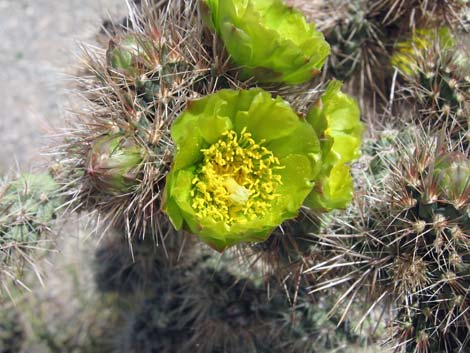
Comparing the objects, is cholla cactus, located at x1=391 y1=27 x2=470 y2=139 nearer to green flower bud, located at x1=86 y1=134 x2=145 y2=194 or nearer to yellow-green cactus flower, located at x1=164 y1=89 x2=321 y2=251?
yellow-green cactus flower, located at x1=164 y1=89 x2=321 y2=251

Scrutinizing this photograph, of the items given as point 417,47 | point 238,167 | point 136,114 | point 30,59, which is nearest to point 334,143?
point 238,167

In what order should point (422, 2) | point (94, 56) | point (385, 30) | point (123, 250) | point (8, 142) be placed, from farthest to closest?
point (8, 142), point (123, 250), point (385, 30), point (422, 2), point (94, 56)

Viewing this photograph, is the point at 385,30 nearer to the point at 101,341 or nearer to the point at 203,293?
the point at 203,293

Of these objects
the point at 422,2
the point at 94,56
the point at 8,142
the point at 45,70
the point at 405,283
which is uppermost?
the point at 94,56

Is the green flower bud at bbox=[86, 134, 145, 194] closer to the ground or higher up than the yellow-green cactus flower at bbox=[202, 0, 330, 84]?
closer to the ground

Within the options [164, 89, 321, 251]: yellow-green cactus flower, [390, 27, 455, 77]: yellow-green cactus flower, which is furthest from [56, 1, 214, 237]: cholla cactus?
[390, 27, 455, 77]: yellow-green cactus flower

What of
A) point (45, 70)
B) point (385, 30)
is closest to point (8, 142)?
point (45, 70)
